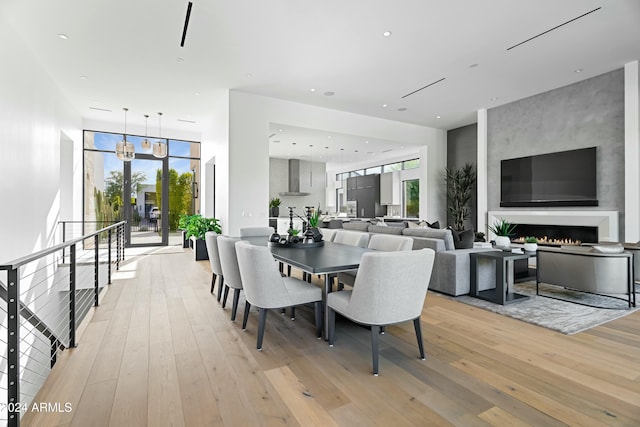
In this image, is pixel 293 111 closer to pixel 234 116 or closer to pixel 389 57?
pixel 234 116

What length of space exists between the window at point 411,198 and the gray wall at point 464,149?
5.45ft

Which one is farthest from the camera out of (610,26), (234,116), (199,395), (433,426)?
(234,116)

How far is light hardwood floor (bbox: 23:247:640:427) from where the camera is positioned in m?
1.72

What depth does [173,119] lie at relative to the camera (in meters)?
8.01

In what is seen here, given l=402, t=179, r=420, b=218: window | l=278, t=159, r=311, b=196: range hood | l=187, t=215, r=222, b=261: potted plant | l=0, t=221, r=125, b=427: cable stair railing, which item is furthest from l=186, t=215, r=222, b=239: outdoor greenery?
Result: l=402, t=179, r=420, b=218: window

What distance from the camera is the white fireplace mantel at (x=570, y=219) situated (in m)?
5.30

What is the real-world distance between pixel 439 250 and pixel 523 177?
388cm

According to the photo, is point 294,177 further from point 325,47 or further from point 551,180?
point 551,180

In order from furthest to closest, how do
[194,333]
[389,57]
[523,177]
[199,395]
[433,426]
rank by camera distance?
[523,177] → [389,57] → [194,333] → [199,395] → [433,426]

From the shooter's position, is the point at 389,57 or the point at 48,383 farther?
the point at 389,57

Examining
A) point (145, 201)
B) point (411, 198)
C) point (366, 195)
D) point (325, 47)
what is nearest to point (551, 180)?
point (411, 198)

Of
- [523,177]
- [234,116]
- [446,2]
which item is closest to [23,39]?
[234,116]

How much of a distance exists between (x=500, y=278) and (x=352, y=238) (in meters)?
1.77

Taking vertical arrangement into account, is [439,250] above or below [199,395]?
above
